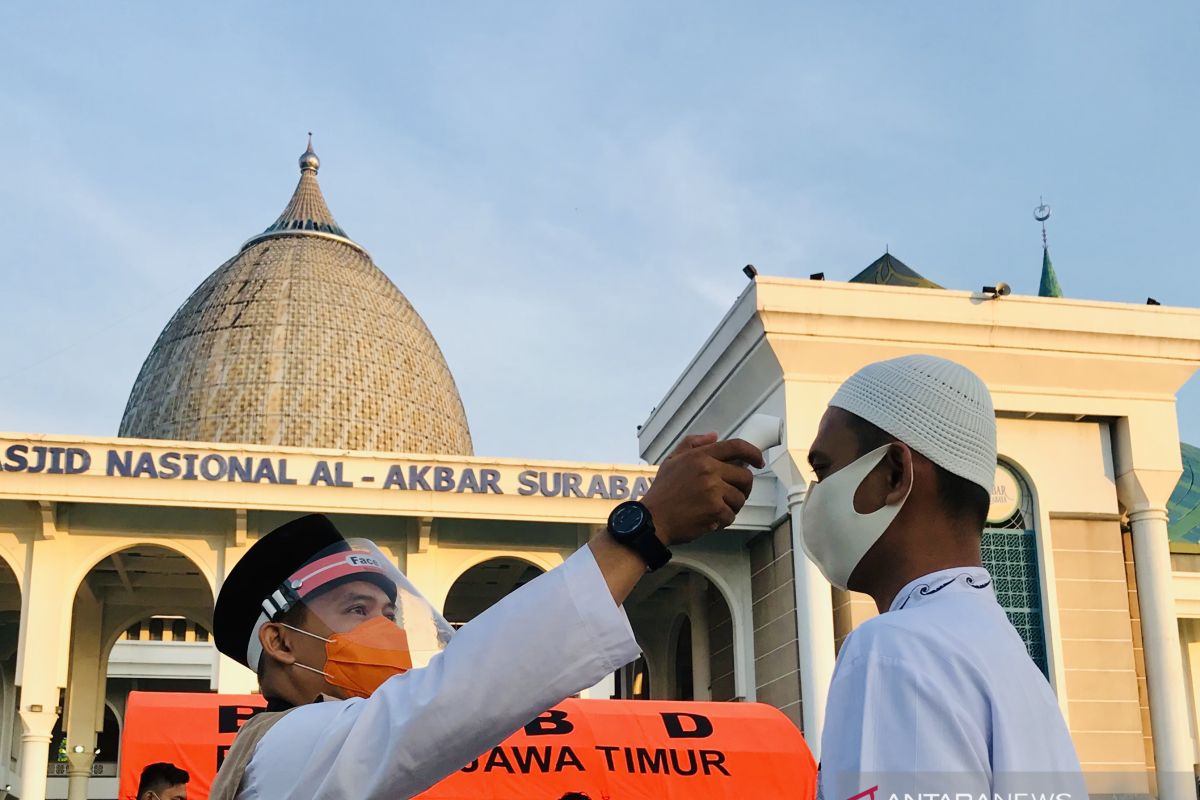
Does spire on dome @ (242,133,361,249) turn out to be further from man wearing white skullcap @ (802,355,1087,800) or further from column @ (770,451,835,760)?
man wearing white skullcap @ (802,355,1087,800)

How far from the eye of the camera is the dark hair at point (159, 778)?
10.1 m

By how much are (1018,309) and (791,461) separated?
4.42 meters

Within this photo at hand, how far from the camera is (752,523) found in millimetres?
19875

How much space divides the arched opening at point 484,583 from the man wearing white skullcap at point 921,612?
18048 millimetres

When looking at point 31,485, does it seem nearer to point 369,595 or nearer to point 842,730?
point 369,595

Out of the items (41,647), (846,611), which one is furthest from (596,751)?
(41,647)

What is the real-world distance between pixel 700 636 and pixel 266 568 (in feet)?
65.0

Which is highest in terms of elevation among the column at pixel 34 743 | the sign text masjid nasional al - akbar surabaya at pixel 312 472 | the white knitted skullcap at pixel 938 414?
the sign text masjid nasional al - akbar surabaya at pixel 312 472

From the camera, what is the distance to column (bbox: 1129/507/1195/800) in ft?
64.1

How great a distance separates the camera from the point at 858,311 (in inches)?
787

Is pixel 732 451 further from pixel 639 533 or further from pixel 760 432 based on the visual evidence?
pixel 760 432

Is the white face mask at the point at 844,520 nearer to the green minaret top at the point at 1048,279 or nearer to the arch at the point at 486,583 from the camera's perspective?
the arch at the point at 486,583

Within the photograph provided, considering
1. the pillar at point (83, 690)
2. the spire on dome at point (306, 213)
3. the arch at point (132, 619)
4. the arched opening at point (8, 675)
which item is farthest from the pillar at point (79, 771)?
the spire on dome at point (306, 213)

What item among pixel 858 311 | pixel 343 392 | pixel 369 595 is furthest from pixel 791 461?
pixel 343 392
